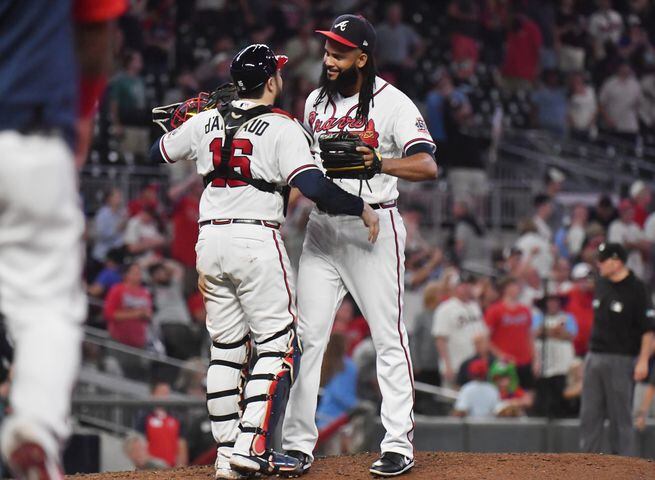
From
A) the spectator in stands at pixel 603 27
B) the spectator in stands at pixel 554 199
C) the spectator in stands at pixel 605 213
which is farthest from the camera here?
the spectator in stands at pixel 603 27

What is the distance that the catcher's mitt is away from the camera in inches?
231

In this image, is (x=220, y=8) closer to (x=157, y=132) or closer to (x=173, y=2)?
(x=173, y=2)

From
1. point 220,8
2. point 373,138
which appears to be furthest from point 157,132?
point 373,138

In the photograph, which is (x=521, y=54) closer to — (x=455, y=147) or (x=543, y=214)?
(x=455, y=147)

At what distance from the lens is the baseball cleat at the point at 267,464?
215 inches

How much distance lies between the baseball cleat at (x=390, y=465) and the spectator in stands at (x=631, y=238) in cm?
924

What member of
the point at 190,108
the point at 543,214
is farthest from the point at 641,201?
the point at 190,108

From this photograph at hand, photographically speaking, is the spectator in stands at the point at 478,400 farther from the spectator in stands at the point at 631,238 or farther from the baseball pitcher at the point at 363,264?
the baseball pitcher at the point at 363,264

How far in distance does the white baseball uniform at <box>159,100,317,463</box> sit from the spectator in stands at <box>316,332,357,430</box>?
15.2 feet


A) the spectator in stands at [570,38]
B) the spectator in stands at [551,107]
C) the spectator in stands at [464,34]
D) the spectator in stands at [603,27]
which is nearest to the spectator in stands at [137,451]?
the spectator in stands at [464,34]

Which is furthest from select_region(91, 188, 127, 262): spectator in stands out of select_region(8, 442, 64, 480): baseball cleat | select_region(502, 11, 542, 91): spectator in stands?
select_region(8, 442, 64, 480): baseball cleat

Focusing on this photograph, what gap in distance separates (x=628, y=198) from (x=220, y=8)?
6.34 meters

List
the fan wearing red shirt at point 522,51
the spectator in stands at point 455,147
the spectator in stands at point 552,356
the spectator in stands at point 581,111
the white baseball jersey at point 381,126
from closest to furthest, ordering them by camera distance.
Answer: the white baseball jersey at point 381,126 → the spectator in stands at point 552,356 → the spectator in stands at point 455,147 → the spectator in stands at point 581,111 → the fan wearing red shirt at point 522,51

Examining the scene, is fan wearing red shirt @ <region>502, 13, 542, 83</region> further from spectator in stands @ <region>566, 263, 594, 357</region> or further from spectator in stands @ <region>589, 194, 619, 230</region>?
spectator in stands @ <region>566, 263, 594, 357</region>
